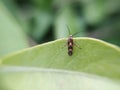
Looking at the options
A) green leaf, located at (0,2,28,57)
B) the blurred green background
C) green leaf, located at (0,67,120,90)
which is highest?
green leaf, located at (0,67,120,90)

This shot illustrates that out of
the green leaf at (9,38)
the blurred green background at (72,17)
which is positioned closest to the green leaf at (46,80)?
the green leaf at (9,38)

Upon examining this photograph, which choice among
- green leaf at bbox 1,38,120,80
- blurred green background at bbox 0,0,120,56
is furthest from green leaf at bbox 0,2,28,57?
blurred green background at bbox 0,0,120,56

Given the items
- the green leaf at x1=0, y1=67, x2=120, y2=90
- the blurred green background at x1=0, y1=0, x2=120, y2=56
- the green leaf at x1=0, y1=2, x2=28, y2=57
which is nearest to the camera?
the green leaf at x1=0, y1=67, x2=120, y2=90

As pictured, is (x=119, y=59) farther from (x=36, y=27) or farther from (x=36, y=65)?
(x=36, y=27)

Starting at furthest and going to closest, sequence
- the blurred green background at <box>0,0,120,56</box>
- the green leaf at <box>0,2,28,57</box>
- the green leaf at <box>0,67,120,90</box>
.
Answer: the blurred green background at <box>0,0,120,56</box> < the green leaf at <box>0,2,28,57</box> < the green leaf at <box>0,67,120,90</box>

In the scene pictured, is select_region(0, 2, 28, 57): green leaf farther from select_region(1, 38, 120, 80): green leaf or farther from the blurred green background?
the blurred green background

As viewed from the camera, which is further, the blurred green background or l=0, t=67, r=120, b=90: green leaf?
the blurred green background

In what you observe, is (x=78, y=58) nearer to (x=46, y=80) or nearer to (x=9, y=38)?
(x=46, y=80)

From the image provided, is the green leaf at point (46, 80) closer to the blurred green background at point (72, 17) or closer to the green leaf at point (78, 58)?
the green leaf at point (78, 58)
